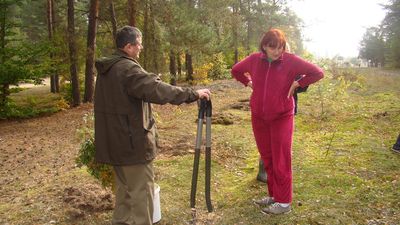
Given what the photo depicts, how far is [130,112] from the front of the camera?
10.5ft

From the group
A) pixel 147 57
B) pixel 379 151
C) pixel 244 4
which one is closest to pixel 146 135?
pixel 379 151

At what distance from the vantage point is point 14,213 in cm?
443

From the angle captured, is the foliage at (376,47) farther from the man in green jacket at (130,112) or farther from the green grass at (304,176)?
the man in green jacket at (130,112)

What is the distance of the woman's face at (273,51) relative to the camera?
12.7 ft

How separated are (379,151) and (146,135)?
514 centimetres

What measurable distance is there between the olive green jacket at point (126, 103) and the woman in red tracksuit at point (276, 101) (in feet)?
3.44

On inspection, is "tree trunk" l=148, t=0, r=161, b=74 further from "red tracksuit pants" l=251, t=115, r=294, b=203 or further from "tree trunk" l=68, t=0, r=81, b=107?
"red tracksuit pants" l=251, t=115, r=294, b=203

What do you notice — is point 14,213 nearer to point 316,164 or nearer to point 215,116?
point 316,164

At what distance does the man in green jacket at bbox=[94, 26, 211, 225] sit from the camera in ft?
10.4

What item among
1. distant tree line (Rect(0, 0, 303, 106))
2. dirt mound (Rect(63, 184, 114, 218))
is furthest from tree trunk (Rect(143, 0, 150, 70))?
dirt mound (Rect(63, 184, 114, 218))

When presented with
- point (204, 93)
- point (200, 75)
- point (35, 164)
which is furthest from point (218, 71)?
point (204, 93)

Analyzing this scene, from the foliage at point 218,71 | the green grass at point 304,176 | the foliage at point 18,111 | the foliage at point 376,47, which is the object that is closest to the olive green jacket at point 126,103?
the green grass at point 304,176

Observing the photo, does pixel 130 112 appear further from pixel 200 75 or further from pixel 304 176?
pixel 200 75

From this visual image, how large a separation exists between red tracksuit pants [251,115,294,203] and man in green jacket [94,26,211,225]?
1.06 m
